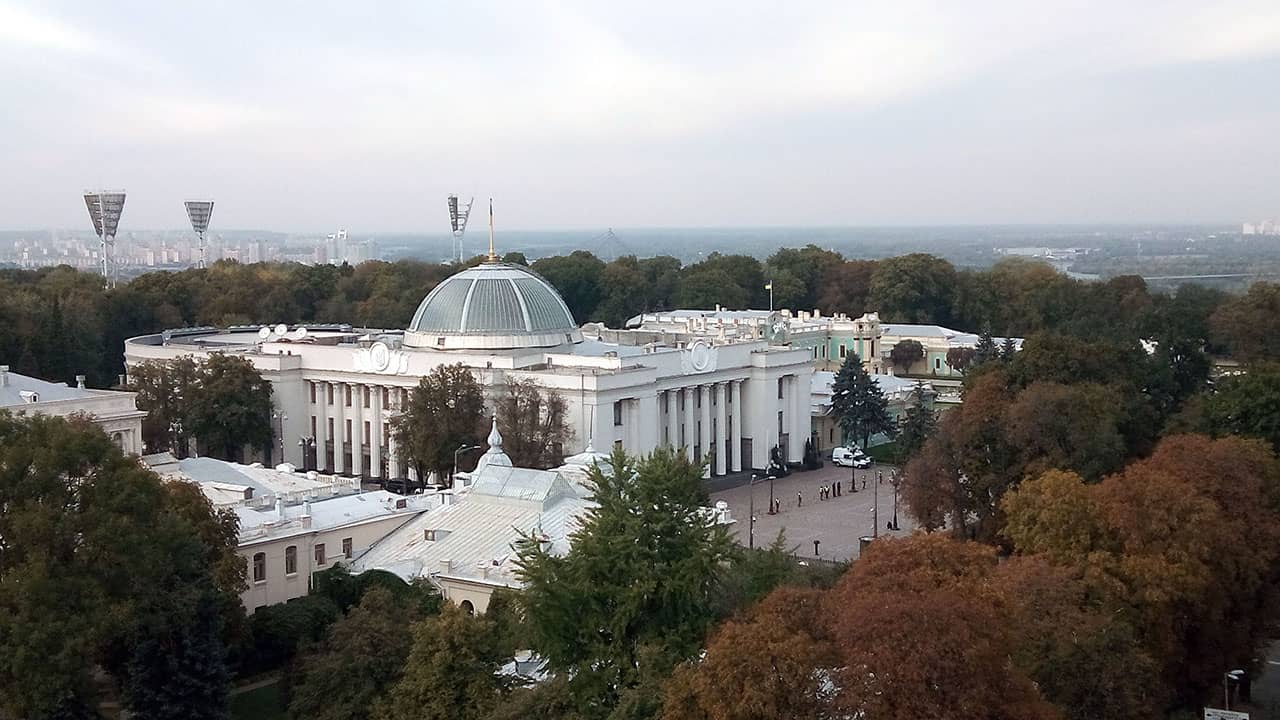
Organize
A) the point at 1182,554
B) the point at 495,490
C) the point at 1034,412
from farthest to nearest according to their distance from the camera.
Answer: the point at 1034,412
the point at 495,490
the point at 1182,554

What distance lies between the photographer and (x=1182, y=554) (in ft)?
93.7

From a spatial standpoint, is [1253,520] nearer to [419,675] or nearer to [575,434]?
[419,675]

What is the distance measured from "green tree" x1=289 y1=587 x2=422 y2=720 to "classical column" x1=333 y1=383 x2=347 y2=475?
36450mm

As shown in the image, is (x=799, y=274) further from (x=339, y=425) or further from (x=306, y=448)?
(x=306, y=448)

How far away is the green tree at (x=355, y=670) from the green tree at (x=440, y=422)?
2556cm

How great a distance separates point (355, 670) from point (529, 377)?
30839 millimetres

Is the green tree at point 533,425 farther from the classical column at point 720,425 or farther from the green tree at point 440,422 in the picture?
the classical column at point 720,425

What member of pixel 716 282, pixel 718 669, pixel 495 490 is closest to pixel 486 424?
pixel 495 490

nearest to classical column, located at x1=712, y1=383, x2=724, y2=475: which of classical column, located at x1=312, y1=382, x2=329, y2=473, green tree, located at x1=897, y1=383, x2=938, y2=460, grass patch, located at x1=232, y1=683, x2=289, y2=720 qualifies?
green tree, located at x1=897, y1=383, x2=938, y2=460

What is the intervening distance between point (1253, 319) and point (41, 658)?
5398 centimetres

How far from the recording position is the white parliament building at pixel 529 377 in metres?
56.8

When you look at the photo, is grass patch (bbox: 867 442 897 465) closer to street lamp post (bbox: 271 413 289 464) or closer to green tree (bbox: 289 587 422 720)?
street lamp post (bbox: 271 413 289 464)

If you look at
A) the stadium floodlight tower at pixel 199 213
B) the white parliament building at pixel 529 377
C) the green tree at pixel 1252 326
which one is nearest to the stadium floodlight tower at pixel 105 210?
the stadium floodlight tower at pixel 199 213

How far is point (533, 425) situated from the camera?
51812 mm
